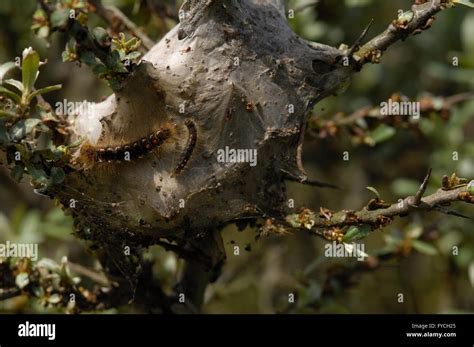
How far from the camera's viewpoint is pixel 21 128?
215 cm

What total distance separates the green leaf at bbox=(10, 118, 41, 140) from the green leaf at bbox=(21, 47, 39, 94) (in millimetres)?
135

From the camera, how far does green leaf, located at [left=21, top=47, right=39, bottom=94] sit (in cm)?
223

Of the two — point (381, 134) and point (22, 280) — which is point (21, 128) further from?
point (381, 134)

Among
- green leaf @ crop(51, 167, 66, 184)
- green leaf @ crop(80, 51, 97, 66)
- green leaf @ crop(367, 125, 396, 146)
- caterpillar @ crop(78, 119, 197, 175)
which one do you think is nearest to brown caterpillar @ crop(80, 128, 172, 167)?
caterpillar @ crop(78, 119, 197, 175)

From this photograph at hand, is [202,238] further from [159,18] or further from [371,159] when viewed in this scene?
[371,159]

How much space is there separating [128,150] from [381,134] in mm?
1420

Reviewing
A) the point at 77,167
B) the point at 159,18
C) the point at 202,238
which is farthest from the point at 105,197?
the point at 159,18

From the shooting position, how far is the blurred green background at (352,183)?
3615 mm

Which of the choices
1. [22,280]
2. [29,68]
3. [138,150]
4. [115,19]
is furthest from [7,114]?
[115,19]

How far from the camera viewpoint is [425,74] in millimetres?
5352

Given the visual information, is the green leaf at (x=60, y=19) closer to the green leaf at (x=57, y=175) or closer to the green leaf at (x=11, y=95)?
the green leaf at (x=11, y=95)

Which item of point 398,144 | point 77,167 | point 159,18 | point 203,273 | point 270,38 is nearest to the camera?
point 77,167

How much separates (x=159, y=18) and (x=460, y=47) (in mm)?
2838

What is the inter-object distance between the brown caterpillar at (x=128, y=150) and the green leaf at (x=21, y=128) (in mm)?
271
